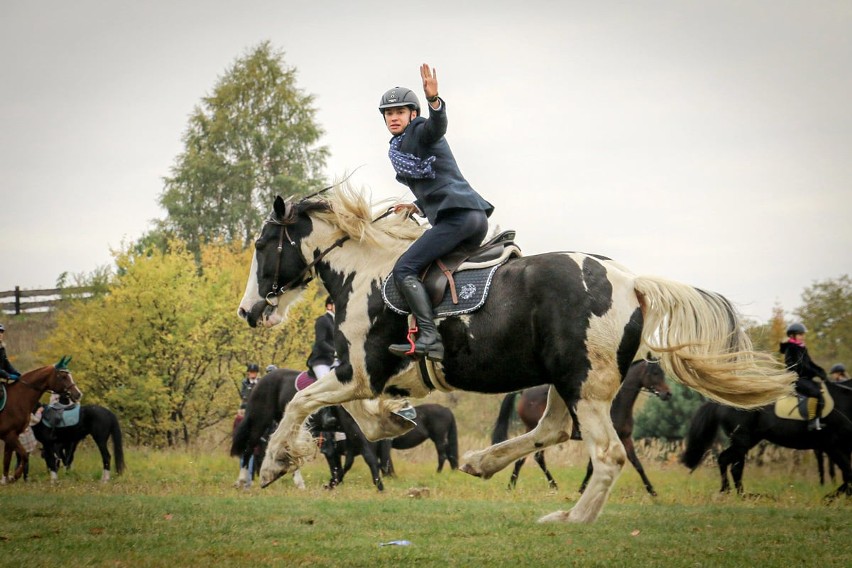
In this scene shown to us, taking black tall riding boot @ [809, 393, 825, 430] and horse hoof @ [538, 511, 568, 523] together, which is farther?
black tall riding boot @ [809, 393, 825, 430]

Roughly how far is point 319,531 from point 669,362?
11.2 feet

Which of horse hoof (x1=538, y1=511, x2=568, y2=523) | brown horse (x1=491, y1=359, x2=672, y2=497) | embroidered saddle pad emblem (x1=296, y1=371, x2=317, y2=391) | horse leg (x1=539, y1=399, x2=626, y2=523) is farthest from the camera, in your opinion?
embroidered saddle pad emblem (x1=296, y1=371, x2=317, y2=391)

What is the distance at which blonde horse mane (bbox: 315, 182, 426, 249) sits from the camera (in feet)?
29.8

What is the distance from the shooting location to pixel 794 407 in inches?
592

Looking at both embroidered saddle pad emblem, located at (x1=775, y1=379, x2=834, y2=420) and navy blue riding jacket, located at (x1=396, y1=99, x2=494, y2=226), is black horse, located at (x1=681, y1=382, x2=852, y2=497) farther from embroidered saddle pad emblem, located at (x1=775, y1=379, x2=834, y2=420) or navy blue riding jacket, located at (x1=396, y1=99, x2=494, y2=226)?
navy blue riding jacket, located at (x1=396, y1=99, x2=494, y2=226)

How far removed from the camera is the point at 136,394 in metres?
23.9

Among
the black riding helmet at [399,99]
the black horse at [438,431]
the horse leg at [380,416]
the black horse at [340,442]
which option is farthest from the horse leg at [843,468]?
the black riding helmet at [399,99]

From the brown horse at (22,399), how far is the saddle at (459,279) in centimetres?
1167

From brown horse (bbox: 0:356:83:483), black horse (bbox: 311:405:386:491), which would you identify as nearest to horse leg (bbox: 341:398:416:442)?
black horse (bbox: 311:405:386:491)

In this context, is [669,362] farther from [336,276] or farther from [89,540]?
[89,540]

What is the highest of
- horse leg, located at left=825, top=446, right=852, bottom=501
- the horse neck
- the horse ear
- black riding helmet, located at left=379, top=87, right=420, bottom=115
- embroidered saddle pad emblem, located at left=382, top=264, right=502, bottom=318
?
black riding helmet, located at left=379, top=87, right=420, bottom=115

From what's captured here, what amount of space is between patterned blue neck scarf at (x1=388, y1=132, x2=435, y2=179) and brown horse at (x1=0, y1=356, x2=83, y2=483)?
12.0 meters

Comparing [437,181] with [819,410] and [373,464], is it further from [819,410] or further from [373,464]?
[819,410]

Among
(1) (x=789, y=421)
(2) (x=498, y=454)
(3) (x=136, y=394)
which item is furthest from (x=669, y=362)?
(3) (x=136, y=394)
